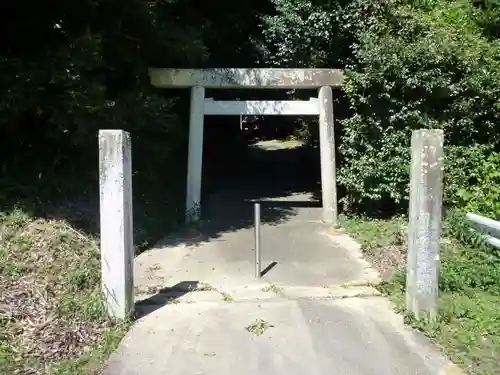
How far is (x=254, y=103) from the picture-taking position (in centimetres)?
998

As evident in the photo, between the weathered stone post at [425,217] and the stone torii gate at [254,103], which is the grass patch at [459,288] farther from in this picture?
the stone torii gate at [254,103]

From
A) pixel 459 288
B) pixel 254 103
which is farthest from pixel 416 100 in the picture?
pixel 459 288

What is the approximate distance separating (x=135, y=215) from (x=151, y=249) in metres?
1.18

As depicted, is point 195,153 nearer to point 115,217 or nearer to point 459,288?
point 115,217

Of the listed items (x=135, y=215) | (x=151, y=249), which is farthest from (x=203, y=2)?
(x=151, y=249)

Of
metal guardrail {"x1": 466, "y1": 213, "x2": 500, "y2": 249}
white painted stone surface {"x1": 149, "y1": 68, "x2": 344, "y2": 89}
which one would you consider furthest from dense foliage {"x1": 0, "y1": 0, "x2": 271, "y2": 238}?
metal guardrail {"x1": 466, "y1": 213, "x2": 500, "y2": 249}

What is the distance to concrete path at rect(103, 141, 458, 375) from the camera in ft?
13.7

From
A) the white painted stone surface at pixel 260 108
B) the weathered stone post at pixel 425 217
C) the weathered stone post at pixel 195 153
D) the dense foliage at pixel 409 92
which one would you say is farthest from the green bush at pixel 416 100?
the weathered stone post at pixel 425 217

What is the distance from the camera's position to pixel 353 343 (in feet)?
14.9

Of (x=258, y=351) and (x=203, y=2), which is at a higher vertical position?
(x=203, y=2)

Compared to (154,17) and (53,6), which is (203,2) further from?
(53,6)

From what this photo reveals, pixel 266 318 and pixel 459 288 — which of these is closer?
pixel 266 318

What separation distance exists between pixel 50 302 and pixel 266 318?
6.56ft

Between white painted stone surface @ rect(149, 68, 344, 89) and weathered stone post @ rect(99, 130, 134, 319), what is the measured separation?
4.93 m
